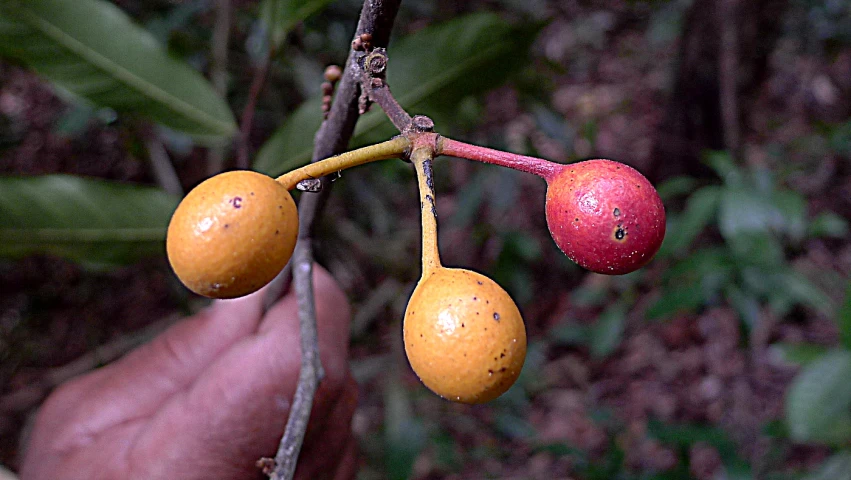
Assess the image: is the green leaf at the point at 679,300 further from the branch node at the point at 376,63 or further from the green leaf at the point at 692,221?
the branch node at the point at 376,63

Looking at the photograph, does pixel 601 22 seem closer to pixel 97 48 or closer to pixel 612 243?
pixel 97 48

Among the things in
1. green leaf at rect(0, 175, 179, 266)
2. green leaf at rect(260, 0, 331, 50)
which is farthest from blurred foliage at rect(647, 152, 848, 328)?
green leaf at rect(0, 175, 179, 266)

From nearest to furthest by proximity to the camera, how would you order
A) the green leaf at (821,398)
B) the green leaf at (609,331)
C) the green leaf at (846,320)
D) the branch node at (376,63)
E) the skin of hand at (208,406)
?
the branch node at (376,63) → the skin of hand at (208,406) → the green leaf at (846,320) → the green leaf at (821,398) → the green leaf at (609,331)

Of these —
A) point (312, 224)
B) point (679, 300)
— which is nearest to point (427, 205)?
point (312, 224)

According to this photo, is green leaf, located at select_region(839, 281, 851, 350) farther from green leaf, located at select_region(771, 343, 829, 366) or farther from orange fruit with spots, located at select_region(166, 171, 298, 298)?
orange fruit with spots, located at select_region(166, 171, 298, 298)

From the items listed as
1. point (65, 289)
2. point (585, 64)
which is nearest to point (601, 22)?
point (585, 64)

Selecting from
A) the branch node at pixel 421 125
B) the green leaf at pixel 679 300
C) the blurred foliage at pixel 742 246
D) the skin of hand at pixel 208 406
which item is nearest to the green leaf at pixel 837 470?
the blurred foliage at pixel 742 246

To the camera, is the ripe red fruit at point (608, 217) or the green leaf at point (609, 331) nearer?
the ripe red fruit at point (608, 217)
